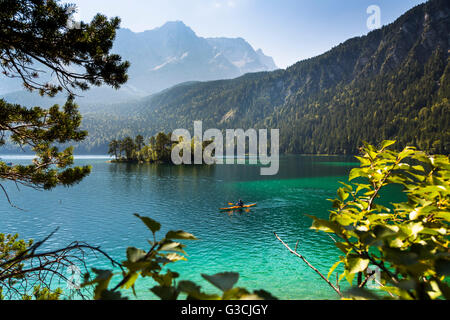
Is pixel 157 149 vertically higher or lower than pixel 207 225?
higher

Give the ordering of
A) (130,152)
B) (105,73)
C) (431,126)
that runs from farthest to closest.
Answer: (431,126) < (130,152) < (105,73)

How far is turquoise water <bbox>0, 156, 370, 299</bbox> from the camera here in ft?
52.4

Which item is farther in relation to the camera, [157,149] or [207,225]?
[157,149]

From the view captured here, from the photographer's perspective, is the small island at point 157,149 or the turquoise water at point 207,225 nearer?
the turquoise water at point 207,225

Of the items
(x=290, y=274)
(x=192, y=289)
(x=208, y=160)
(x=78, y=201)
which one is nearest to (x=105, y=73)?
(x=192, y=289)

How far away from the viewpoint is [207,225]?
87.6 feet

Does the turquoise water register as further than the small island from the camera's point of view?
No

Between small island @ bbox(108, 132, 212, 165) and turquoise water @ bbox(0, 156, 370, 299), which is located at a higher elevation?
small island @ bbox(108, 132, 212, 165)

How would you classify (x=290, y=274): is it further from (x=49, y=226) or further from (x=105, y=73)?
(x=49, y=226)

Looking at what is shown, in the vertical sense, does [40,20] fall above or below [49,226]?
above

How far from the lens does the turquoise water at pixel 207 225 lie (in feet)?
52.4

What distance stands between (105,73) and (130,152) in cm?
12081

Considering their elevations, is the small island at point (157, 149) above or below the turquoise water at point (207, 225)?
above

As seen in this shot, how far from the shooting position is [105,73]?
548 cm
